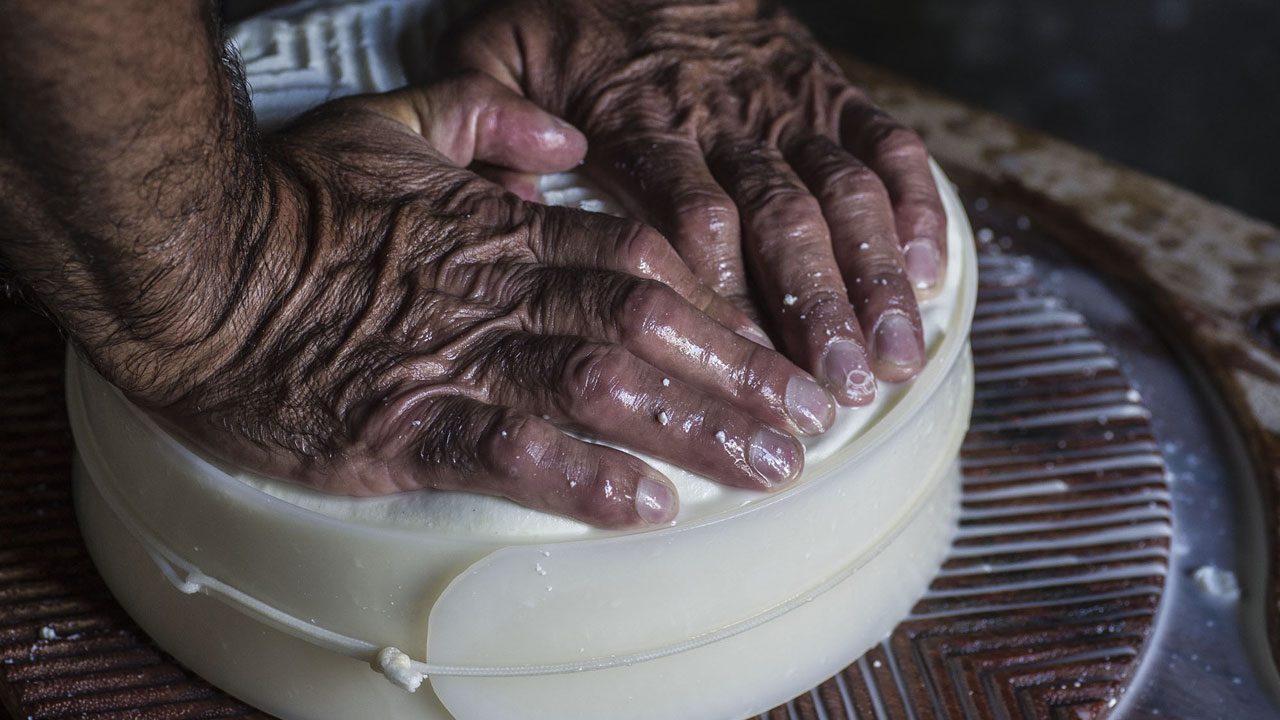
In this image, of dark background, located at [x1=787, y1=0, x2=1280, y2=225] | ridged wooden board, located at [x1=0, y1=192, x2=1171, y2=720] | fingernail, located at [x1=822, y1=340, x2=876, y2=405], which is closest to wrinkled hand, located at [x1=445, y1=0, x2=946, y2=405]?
fingernail, located at [x1=822, y1=340, x2=876, y2=405]

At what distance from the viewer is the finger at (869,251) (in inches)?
32.2

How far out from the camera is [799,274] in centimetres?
83

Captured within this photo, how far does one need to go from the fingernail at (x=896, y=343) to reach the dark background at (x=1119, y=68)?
189 centimetres

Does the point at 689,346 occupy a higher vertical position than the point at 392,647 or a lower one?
higher

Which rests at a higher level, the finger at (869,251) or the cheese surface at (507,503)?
the finger at (869,251)

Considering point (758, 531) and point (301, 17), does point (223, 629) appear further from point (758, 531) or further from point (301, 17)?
point (301, 17)

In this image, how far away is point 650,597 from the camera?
73 cm

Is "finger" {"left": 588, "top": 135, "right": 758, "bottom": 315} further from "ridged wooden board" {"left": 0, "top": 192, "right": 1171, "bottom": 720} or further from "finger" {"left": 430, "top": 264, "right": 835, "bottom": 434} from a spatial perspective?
"ridged wooden board" {"left": 0, "top": 192, "right": 1171, "bottom": 720}

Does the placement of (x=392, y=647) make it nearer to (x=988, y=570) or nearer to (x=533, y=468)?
(x=533, y=468)

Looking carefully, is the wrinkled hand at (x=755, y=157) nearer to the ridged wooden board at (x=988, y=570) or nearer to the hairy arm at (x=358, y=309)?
the hairy arm at (x=358, y=309)

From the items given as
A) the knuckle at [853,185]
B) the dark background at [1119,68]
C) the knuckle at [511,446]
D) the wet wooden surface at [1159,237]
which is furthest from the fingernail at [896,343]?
the dark background at [1119,68]

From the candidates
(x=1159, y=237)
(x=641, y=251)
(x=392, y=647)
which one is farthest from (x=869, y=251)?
(x=1159, y=237)

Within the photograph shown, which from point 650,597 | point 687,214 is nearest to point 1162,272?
point 687,214

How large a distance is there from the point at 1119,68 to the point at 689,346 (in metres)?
2.20
